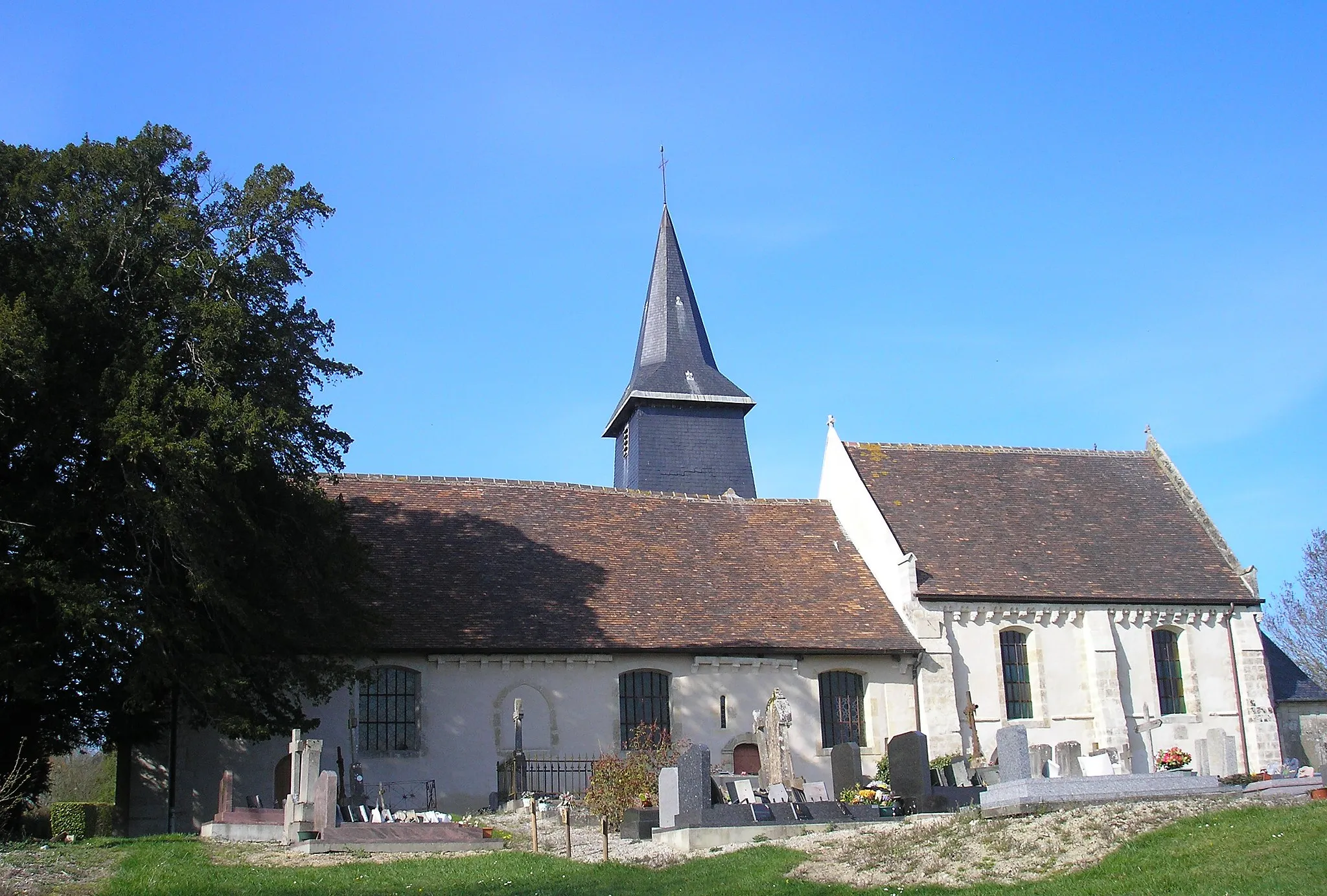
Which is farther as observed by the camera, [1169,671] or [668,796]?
[1169,671]

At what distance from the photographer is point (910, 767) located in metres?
20.8

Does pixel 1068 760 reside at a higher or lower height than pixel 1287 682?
lower

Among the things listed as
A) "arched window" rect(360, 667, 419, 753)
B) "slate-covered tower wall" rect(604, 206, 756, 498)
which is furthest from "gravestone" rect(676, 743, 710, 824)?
"slate-covered tower wall" rect(604, 206, 756, 498)

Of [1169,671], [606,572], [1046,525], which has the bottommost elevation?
[1169,671]

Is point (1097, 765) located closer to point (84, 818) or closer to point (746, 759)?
point (746, 759)

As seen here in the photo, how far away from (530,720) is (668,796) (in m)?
7.95

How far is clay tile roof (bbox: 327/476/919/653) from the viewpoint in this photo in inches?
1080

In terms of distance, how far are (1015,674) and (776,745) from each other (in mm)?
9190

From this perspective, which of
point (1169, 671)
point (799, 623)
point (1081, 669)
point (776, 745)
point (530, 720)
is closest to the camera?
point (776, 745)

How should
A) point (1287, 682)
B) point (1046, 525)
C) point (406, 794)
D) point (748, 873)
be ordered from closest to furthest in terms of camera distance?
point (748, 873) → point (406, 794) → point (1287, 682) → point (1046, 525)

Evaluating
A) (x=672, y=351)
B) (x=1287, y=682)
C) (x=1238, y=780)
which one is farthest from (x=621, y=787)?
(x=672, y=351)

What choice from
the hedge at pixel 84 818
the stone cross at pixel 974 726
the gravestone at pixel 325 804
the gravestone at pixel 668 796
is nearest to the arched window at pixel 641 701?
the stone cross at pixel 974 726

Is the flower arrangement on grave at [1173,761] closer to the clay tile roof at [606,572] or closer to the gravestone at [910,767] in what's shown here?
the gravestone at [910,767]

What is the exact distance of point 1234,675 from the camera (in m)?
30.5
